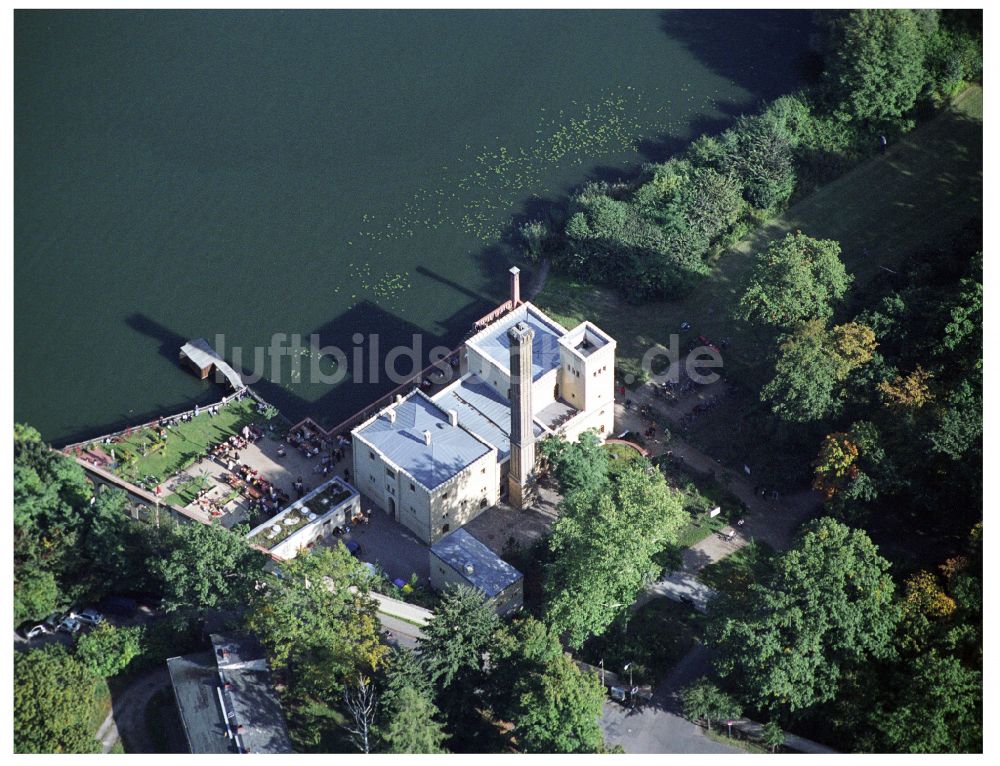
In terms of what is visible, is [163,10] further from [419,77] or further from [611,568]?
[611,568]

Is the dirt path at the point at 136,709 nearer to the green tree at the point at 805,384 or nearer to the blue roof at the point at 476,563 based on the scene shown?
the blue roof at the point at 476,563

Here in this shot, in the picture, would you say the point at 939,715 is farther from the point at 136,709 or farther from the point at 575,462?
the point at 136,709

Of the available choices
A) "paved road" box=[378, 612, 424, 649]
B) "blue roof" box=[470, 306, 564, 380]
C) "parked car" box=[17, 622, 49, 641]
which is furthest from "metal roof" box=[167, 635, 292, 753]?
"blue roof" box=[470, 306, 564, 380]

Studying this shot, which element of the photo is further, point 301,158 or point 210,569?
point 301,158

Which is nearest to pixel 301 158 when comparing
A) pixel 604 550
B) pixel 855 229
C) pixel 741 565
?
pixel 855 229

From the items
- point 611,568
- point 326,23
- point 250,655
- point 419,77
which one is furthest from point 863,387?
point 326,23

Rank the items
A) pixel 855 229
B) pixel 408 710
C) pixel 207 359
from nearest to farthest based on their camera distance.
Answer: pixel 408 710
pixel 207 359
pixel 855 229

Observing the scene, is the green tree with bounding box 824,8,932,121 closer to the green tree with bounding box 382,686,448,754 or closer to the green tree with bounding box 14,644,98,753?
the green tree with bounding box 382,686,448,754
